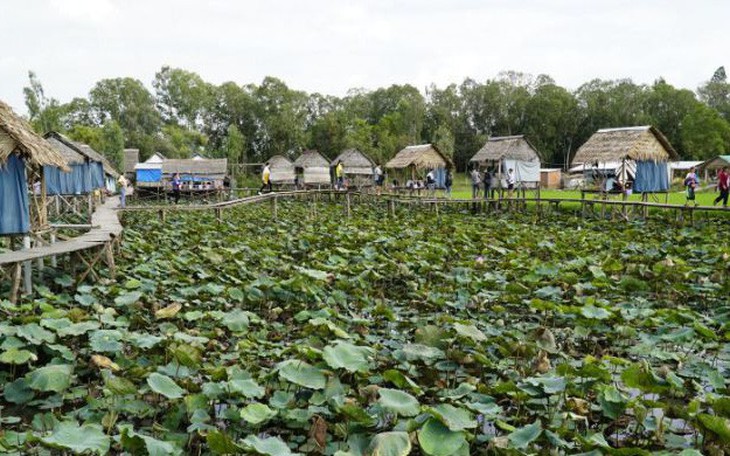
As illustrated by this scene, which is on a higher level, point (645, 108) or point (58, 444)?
point (645, 108)

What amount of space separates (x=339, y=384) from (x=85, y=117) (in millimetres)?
70816

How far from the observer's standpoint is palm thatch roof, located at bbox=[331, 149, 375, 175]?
36156 millimetres

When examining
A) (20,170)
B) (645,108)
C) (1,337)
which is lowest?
(1,337)

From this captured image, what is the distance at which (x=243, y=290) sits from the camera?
21.4 feet

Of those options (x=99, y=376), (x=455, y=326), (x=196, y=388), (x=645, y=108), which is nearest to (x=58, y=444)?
(x=196, y=388)

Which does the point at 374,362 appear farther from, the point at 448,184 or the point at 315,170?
the point at 315,170

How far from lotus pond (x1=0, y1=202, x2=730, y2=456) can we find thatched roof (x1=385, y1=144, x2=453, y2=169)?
2173 centimetres

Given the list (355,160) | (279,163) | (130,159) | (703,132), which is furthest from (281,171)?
(703,132)

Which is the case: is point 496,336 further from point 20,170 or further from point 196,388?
point 20,170

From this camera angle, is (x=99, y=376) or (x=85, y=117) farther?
(x=85, y=117)

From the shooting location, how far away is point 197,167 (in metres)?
39.0

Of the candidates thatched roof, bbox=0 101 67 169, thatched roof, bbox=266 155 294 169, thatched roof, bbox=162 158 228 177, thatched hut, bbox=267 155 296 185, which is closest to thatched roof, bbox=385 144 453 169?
thatched hut, bbox=267 155 296 185

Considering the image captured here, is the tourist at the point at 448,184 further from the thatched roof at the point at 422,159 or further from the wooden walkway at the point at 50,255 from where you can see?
the wooden walkway at the point at 50,255

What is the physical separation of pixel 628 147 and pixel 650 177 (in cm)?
160
